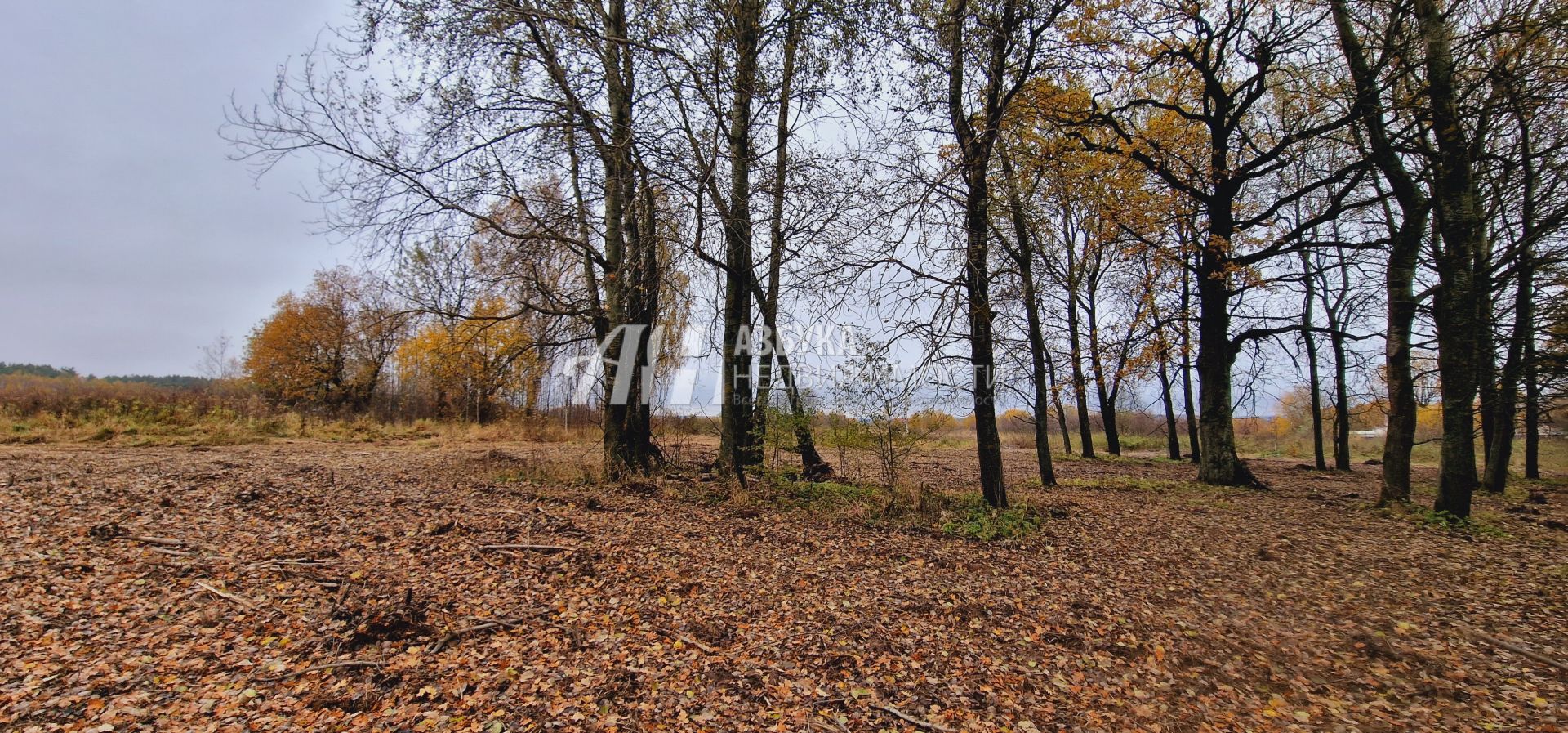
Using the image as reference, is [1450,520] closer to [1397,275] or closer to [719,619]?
[1397,275]

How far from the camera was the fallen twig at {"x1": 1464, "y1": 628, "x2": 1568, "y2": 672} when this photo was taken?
2.85 metres

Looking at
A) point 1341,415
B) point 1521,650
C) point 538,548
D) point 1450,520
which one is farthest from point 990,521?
point 1341,415

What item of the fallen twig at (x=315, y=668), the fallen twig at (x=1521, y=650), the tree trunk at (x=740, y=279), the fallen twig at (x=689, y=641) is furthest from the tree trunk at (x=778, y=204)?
the fallen twig at (x=1521, y=650)

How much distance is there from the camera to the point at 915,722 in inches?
96.8

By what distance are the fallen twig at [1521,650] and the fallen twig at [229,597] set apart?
671 cm

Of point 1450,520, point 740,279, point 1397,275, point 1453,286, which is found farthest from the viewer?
point 740,279

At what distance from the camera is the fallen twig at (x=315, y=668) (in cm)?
249

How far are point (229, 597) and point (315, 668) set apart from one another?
3.48 feet

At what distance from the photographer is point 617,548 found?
4.46 m

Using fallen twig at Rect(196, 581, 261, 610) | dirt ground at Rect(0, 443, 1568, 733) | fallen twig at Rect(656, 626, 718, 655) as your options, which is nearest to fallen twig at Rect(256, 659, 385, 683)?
dirt ground at Rect(0, 443, 1568, 733)

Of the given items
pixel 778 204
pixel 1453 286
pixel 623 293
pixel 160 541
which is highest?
pixel 778 204

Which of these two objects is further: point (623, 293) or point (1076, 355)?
point (1076, 355)

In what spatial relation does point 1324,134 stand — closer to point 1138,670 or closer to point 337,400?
point 1138,670

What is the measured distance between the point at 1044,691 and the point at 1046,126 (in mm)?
→ 8101
